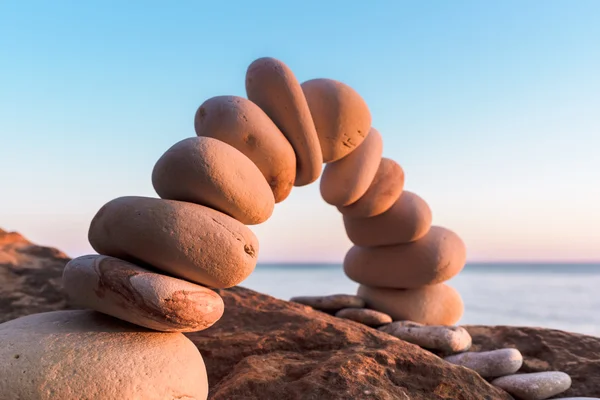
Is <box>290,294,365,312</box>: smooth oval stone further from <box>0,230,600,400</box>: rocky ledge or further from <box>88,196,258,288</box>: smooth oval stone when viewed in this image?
<box>88,196,258,288</box>: smooth oval stone

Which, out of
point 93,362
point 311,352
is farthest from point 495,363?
point 93,362

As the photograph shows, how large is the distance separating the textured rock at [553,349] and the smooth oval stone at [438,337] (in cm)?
55

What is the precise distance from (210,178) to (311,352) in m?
1.39

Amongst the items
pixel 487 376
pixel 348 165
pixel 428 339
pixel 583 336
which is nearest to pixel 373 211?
pixel 348 165

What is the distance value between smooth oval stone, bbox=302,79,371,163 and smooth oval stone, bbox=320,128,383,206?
0.69ft

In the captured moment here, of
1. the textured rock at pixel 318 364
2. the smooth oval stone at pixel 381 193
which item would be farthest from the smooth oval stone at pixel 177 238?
the smooth oval stone at pixel 381 193

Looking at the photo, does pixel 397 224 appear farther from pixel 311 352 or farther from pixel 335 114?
pixel 311 352

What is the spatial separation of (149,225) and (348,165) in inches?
94.6

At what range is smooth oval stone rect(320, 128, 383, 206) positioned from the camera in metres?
4.75

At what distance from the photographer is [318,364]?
10.4 ft

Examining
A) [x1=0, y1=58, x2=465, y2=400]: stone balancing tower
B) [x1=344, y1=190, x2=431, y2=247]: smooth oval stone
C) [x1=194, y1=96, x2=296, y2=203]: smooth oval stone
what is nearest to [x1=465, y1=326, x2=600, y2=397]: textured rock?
[x1=344, y1=190, x2=431, y2=247]: smooth oval stone

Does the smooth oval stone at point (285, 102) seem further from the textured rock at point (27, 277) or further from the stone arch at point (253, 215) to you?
the textured rock at point (27, 277)

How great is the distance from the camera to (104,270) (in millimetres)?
2748

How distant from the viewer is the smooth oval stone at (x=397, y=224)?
5172mm
